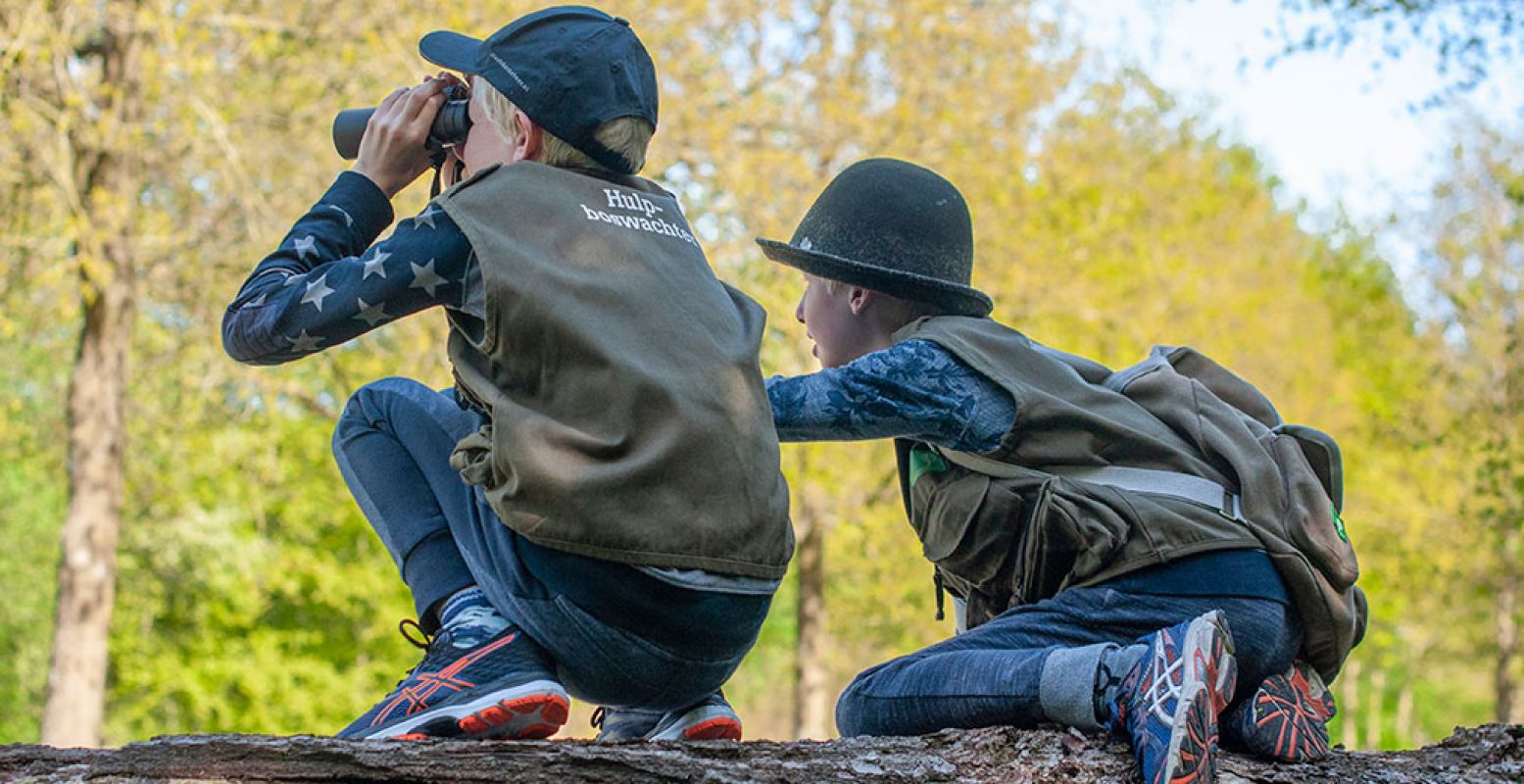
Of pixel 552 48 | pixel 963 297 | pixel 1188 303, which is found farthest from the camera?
pixel 1188 303

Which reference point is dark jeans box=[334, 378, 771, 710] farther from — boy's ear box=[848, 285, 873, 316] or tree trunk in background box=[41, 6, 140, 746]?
tree trunk in background box=[41, 6, 140, 746]

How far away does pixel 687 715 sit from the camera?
281 centimetres

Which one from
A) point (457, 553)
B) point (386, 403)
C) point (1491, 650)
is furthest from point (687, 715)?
point (1491, 650)

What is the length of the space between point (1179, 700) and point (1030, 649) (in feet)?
1.65

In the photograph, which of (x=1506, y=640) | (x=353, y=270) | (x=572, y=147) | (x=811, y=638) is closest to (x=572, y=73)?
(x=572, y=147)

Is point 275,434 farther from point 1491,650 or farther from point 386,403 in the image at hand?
point 1491,650

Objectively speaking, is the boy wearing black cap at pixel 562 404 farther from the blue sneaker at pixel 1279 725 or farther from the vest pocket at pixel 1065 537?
the blue sneaker at pixel 1279 725

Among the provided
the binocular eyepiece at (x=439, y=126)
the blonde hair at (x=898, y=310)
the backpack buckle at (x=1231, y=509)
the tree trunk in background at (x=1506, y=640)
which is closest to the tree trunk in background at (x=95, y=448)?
the binocular eyepiece at (x=439, y=126)

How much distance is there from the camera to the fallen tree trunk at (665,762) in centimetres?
214

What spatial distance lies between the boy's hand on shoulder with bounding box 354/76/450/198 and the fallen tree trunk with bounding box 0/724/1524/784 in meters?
1.14

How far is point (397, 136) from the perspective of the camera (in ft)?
9.36

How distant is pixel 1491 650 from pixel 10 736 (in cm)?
2084

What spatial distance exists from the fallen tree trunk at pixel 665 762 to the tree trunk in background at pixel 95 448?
8.37 metres

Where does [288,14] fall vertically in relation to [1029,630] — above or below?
above
